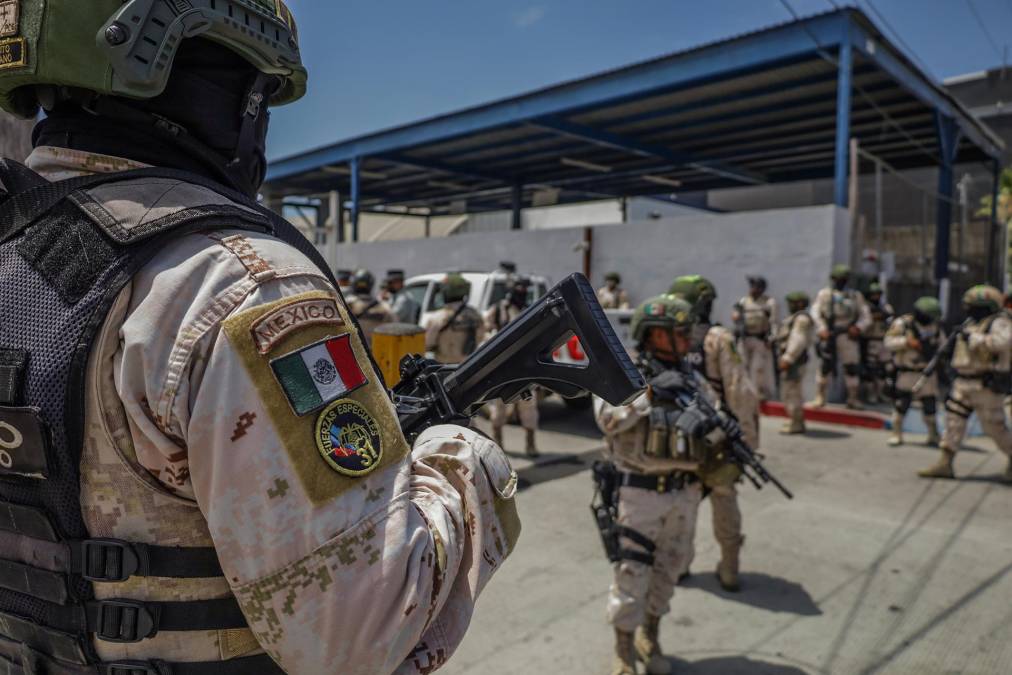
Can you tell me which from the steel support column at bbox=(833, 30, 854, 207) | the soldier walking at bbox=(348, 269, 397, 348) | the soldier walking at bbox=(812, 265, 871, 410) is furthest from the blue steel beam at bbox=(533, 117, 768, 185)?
the soldier walking at bbox=(348, 269, 397, 348)

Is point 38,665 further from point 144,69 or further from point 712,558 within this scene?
point 712,558

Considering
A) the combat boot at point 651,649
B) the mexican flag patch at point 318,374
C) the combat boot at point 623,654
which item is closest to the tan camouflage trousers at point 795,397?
the combat boot at point 651,649

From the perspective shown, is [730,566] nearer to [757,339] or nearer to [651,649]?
[651,649]

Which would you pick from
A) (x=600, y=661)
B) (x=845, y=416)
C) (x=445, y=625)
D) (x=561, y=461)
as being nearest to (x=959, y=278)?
(x=845, y=416)

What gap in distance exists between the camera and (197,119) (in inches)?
43.3

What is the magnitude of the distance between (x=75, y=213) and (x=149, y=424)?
1.08ft

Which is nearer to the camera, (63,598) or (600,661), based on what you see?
(63,598)

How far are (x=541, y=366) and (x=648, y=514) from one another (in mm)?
2103

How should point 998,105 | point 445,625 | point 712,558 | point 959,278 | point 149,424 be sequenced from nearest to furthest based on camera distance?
point 149,424, point 445,625, point 712,558, point 959,278, point 998,105

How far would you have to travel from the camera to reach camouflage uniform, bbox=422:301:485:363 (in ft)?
23.6

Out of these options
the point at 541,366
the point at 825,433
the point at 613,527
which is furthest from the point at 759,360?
the point at 541,366

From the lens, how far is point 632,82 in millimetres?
11430

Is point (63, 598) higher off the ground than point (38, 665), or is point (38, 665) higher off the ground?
point (63, 598)

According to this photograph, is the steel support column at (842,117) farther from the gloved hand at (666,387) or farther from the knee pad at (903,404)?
the gloved hand at (666,387)
